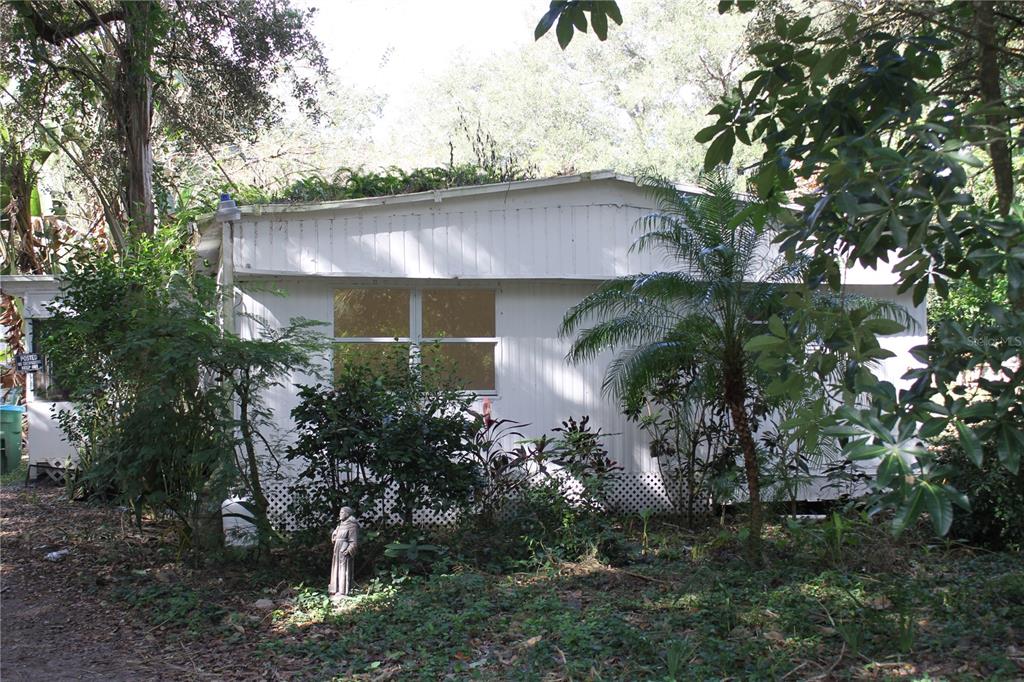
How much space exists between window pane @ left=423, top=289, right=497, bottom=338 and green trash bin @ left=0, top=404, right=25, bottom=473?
28.4 ft

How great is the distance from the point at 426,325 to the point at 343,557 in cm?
301


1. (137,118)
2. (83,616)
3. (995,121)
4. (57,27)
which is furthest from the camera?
(137,118)

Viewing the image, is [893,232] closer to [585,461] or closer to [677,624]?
[677,624]

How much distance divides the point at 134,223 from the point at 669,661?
758 cm

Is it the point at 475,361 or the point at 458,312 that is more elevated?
the point at 458,312

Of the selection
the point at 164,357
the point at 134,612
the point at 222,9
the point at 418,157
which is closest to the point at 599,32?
the point at 164,357

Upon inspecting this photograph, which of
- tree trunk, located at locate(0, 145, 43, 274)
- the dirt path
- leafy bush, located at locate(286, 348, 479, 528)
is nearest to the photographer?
the dirt path

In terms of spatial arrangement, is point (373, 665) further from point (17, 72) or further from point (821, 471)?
point (17, 72)

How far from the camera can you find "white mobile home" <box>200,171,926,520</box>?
28.0ft

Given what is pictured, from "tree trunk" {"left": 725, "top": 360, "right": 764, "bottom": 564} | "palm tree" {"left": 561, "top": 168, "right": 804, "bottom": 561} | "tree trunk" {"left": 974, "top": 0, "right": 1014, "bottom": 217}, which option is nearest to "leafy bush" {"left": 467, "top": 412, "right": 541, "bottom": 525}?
"palm tree" {"left": 561, "top": 168, "right": 804, "bottom": 561}

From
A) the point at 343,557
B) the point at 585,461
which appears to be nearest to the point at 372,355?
the point at 343,557

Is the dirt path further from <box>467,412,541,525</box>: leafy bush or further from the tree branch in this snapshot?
the tree branch

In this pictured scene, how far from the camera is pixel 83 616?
6.59 meters

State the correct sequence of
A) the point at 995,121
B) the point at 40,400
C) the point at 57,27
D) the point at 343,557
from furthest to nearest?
the point at 40,400 < the point at 57,27 < the point at 343,557 < the point at 995,121
